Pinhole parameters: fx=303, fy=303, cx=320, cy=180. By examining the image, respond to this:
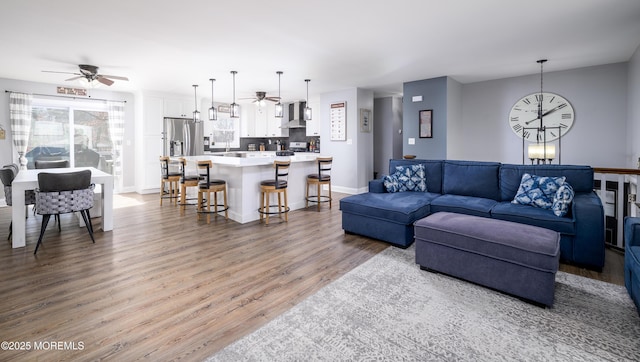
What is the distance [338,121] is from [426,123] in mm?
2160

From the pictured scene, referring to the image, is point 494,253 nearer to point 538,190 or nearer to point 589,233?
point 589,233

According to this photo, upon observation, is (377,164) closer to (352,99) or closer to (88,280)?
(352,99)

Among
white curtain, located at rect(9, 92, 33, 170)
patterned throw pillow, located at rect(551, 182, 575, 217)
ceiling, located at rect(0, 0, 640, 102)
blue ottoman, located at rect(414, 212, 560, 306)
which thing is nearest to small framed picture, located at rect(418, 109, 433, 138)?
ceiling, located at rect(0, 0, 640, 102)

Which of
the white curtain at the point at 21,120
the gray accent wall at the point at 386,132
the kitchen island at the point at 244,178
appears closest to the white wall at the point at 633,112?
the gray accent wall at the point at 386,132

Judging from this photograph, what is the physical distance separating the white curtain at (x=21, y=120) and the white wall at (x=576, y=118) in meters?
8.78

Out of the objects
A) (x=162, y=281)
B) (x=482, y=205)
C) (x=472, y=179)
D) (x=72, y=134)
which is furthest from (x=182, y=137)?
(x=482, y=205)

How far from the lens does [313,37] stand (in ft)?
12.2

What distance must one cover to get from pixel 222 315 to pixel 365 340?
1022 millimetres

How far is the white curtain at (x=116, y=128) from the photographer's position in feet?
24.0

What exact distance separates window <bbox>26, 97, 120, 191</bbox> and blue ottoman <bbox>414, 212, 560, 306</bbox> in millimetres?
7772

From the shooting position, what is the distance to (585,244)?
289 centimetres

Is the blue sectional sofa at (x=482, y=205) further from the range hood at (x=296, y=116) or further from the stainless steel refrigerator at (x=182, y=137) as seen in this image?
the stainless steel refrigerator at (x=182, y=137)

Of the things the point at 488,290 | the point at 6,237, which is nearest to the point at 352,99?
the point at 488,290

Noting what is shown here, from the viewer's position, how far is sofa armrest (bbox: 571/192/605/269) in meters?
2.82
